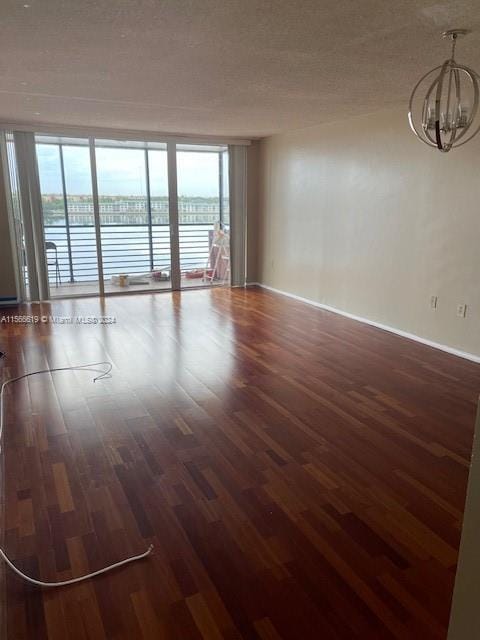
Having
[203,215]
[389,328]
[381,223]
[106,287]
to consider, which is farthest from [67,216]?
[389,328]

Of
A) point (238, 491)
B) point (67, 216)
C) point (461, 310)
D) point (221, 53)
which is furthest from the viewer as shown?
point (67, 216)

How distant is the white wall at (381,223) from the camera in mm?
4105

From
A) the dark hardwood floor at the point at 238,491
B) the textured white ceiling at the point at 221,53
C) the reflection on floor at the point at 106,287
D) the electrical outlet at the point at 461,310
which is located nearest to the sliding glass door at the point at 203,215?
the reflection on floor at the point at 106,287

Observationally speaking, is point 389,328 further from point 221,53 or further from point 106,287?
point 106,287

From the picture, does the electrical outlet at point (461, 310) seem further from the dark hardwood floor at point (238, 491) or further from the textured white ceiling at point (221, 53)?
the textured white ceiling at point (221, 53)

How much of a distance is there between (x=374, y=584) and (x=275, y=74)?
124 inches

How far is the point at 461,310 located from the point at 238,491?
9.54 feet

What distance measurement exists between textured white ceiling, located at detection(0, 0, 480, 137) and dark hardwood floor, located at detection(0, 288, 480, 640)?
2.22 meters

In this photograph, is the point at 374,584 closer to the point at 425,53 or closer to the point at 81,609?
the point at 81,609

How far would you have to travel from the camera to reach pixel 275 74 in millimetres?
3307

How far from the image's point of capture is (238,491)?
2.23 m

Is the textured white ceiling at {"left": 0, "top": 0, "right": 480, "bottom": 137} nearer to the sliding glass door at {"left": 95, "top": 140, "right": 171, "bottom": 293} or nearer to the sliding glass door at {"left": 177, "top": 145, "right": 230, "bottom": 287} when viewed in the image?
the sliding glass door at {"left": 95, "top": 140, "right": 171, "bottom": 293}

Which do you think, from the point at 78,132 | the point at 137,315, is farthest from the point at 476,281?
the point at 78,132

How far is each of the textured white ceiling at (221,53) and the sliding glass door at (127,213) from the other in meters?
1.60
